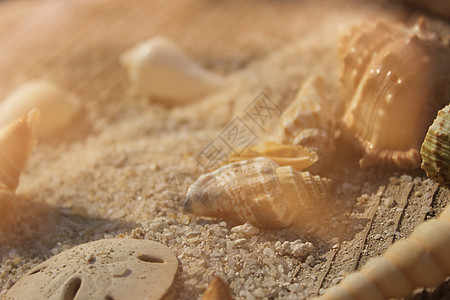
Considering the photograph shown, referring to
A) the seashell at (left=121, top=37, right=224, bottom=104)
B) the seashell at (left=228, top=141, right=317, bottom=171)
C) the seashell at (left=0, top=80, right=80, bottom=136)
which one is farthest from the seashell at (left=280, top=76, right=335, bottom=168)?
the seashell at (left=0, top=80, right=80, bottom=136)

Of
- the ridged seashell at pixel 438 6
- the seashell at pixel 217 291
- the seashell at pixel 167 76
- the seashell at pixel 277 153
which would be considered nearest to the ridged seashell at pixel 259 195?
the seashell at pixel 277 153

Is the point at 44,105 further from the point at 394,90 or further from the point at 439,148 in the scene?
the point at 439,148

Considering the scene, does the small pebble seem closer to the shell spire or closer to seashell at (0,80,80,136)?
the shell spire

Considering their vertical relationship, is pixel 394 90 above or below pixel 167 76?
above

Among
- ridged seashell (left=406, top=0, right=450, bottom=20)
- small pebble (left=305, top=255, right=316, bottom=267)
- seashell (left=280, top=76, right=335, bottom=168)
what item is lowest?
small pebble (left=305, top=255, right=316, bottom=267)

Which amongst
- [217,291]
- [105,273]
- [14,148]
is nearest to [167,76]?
[14,148]
